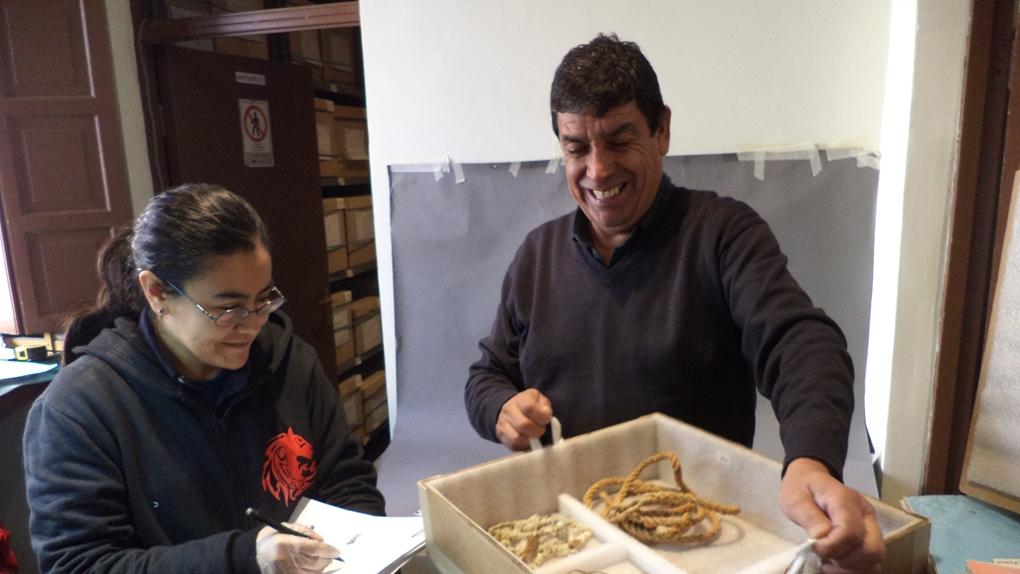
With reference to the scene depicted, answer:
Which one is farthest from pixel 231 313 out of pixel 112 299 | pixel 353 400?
pixel 353 400

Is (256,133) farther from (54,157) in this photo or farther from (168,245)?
(168,245)

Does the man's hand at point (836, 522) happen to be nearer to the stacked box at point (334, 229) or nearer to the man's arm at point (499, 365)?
the man's arm at point (499, 365)

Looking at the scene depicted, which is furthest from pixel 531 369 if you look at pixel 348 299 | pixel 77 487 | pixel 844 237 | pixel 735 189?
pixel 348 299

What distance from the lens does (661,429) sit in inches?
39.0

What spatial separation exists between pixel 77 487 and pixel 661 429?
85 cm

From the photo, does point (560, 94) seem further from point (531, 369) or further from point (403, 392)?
point (403, 392)

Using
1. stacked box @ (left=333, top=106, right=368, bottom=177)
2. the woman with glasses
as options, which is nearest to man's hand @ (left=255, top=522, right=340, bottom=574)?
the woman with glasses

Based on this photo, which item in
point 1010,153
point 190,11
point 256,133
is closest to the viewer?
point 1010,153

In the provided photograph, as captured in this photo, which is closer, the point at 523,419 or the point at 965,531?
the point at 523,419

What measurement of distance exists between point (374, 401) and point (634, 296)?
9.31 feet

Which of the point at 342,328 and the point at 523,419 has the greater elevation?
the point at 523,419

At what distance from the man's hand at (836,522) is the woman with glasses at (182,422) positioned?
2.00 ft

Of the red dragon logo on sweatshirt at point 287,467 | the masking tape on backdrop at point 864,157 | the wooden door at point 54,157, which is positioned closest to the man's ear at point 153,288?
the red dragon logo on sweatshirt at point 287,467

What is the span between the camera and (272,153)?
3.04 m
